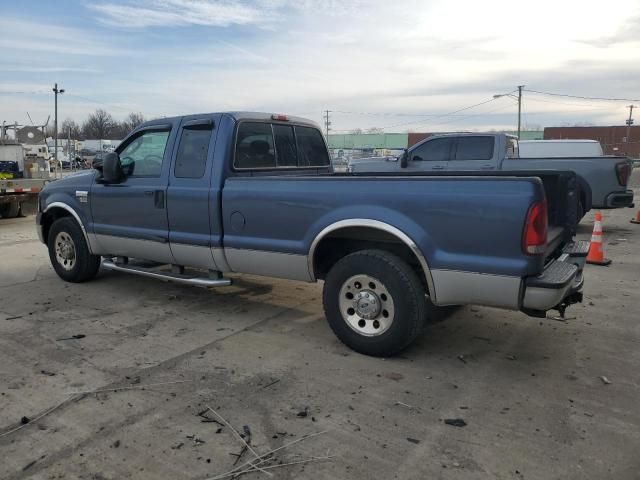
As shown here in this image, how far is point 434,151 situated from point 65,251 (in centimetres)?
746

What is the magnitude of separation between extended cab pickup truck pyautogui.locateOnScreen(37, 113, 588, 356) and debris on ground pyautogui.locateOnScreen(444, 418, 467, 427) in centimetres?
86

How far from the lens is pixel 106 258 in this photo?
6.46 meters

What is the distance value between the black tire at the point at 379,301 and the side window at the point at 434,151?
7.42 m

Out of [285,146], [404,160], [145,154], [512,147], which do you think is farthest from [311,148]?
[512,147]

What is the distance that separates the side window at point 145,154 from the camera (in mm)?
5594

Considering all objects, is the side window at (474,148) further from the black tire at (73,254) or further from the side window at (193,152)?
the black tire at (73,254)

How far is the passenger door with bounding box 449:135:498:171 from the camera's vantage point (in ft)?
35.2

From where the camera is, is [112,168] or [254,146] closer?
[254,146]

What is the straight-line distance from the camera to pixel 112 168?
571 centimetres

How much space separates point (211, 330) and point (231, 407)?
1575 mm

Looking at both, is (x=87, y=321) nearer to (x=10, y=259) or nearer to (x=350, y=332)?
(x=350, y=332)

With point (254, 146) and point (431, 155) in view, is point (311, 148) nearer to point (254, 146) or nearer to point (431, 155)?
point (254, 146)

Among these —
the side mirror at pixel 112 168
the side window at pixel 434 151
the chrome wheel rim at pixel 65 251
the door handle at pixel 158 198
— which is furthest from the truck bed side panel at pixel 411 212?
the side window at pixel 434 151

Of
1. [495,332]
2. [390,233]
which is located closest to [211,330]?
[390,233]
